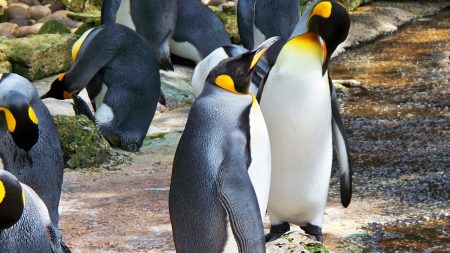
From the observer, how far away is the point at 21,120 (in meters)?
4.55

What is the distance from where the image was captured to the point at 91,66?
744 cm

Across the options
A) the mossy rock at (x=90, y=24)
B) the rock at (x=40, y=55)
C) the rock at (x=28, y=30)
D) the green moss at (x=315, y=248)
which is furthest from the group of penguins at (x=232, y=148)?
the rock at (x=28, y=30)

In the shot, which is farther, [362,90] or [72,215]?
[362,90]

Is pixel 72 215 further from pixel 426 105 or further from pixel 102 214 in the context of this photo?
pixel 426 105

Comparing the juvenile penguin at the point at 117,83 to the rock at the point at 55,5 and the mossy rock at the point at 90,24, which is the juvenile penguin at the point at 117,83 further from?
the rock at the point at 55,5

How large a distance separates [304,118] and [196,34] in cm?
526

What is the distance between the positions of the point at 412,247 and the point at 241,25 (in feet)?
17.4

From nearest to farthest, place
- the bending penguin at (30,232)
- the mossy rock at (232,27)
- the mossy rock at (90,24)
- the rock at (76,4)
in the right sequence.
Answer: the bending penguin at (30,232)
the mossy rock at (90,24)
the mossy rock at (232,27)
the rock at (76,4)

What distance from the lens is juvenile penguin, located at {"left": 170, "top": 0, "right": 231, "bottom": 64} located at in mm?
10133

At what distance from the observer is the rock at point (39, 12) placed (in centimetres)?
1223

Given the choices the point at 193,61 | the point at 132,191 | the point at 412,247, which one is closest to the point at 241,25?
the point at 193,61

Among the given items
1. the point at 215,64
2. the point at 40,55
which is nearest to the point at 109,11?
the point at 40,55

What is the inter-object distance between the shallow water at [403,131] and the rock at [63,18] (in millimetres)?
2770

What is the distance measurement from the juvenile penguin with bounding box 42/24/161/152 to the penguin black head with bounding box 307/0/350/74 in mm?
2671
